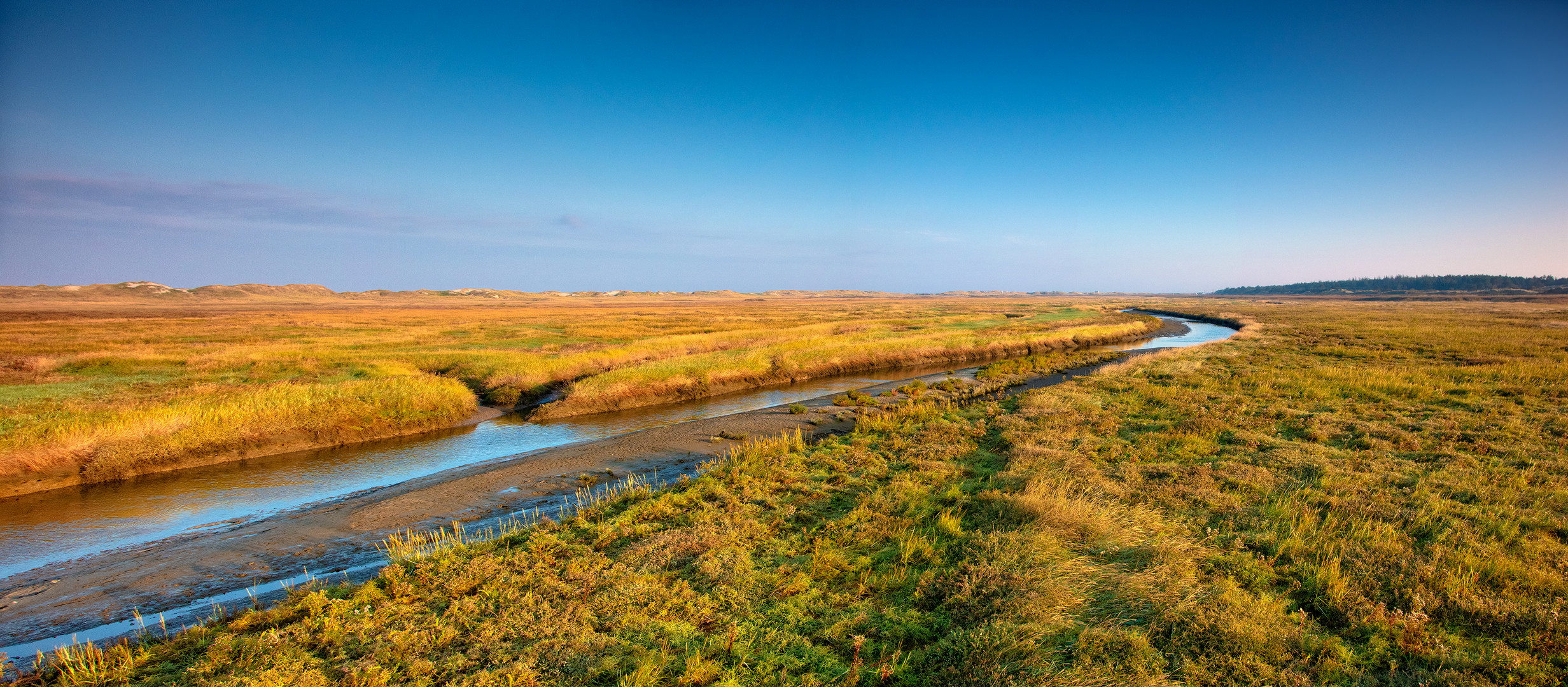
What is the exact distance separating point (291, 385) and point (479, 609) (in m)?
21.3

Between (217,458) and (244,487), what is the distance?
298 cm

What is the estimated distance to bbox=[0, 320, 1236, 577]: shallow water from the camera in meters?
11.4

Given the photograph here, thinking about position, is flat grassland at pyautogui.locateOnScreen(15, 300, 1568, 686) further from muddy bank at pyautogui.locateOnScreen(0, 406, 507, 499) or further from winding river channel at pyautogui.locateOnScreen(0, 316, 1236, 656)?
muddy bank at pyautogui.locateOnScreen(0, 406, 507, 499)

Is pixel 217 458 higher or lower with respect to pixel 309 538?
higher

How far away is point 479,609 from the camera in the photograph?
7422 mm

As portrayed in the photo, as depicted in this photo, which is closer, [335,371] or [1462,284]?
[335,371]

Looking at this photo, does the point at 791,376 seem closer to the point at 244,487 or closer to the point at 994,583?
the point at 244,487

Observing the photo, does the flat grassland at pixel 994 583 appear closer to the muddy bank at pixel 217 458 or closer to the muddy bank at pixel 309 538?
the muddy bank at pixel 309 538

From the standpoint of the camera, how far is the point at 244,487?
14555 millimetres

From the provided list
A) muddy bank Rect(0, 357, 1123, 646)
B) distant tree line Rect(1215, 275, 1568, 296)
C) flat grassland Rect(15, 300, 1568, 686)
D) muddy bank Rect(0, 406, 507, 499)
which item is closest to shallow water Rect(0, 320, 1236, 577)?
muddy bank Rect(0, 406, 507, 499)

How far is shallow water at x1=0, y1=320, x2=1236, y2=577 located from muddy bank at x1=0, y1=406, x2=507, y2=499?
228 mm

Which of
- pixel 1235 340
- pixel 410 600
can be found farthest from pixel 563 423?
pixel 1235 340

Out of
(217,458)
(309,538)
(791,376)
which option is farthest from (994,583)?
(791,376)

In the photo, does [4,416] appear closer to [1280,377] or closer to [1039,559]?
[1039,559]
